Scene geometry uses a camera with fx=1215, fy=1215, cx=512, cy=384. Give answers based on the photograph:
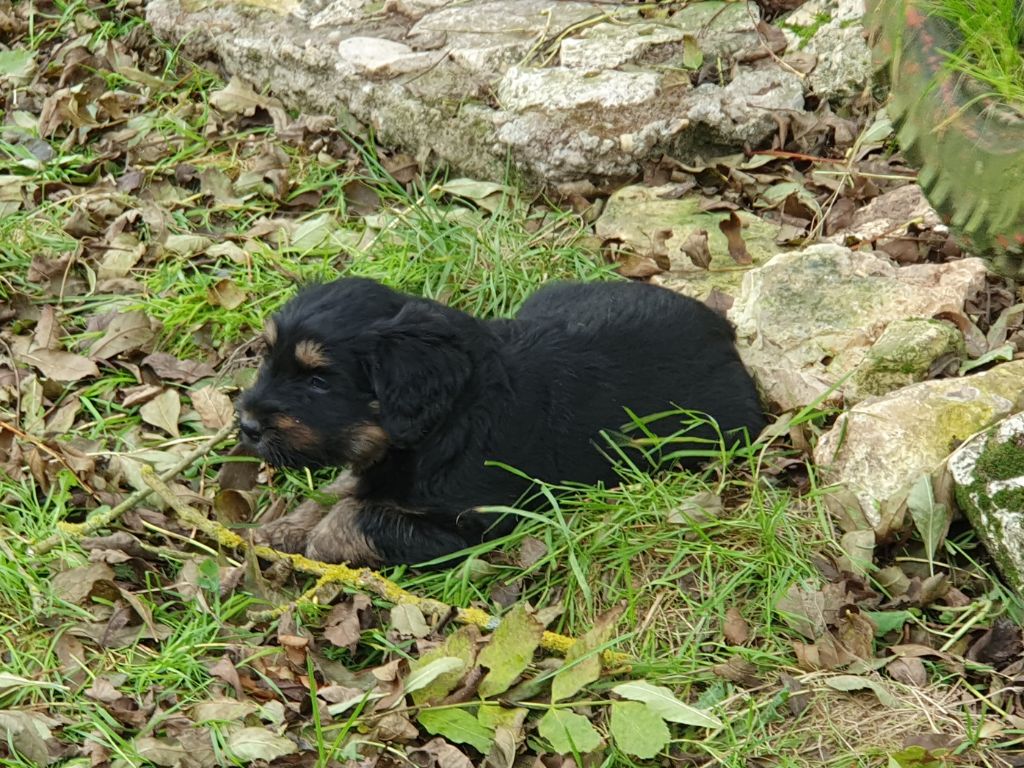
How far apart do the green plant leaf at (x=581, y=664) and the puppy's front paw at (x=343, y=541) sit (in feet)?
2.88

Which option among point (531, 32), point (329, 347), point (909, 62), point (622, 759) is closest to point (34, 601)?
point (329, 347)

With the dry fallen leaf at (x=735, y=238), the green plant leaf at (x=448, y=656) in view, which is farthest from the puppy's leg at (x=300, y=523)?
the dry fallen leaf at (x=735, y=238)

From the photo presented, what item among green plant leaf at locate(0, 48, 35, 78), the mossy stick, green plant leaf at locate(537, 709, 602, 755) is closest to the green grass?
green plant leaf at locate(537, 709, 602, 755)

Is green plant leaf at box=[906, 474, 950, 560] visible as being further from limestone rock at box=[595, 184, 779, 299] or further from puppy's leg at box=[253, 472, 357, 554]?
puppy's leg at box=[253, 472, 357, 554]

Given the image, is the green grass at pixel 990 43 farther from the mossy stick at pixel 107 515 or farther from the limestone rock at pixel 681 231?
the mossy stick at pixel 107 515

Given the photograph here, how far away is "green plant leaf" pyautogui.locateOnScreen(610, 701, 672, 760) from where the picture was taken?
3.24 meters

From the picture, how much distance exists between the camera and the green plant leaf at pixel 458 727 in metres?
3.30

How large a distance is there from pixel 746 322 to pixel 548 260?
969mm

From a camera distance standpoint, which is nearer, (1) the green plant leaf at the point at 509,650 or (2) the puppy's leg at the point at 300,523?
(1) the green plant leaf at the point at 509,650

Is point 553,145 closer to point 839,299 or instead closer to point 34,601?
point 839,299

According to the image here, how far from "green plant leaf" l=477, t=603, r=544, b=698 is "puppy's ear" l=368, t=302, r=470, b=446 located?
30.3 inches

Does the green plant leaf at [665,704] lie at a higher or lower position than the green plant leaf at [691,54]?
lower

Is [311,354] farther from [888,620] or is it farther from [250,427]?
[888,620]

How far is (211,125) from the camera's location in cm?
662
